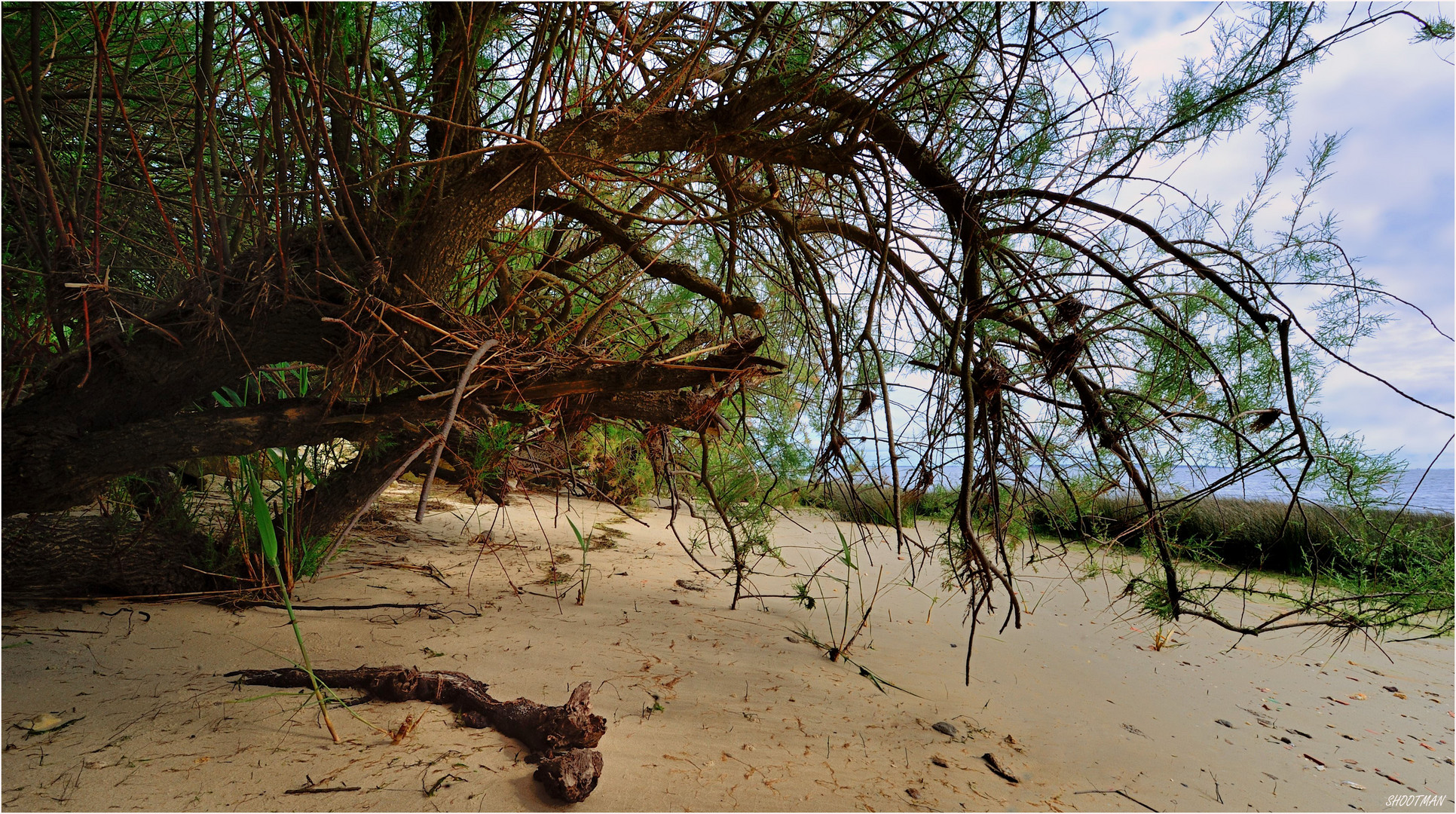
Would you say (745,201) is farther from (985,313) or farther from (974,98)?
(985,313)

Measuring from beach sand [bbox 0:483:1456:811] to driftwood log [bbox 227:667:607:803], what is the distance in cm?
4

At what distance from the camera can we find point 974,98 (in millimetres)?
1796

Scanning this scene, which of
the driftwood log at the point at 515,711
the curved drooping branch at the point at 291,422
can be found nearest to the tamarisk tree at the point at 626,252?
the curved drooping branch at the point at 291,422

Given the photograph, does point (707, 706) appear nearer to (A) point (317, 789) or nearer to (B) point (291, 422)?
(A) point (317, 789)

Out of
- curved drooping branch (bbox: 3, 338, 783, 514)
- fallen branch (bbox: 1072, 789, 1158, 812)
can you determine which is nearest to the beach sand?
fallen branch (bbox: 1072, 789, 1158, 812)

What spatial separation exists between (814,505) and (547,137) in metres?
3.81

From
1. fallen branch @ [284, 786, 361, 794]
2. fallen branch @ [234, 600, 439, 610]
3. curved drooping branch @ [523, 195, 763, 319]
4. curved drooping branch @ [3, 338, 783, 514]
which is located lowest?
fallen branch @ [284, 786, 361, 794]

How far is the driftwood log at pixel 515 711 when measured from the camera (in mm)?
1413

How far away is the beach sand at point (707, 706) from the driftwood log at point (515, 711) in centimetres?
4

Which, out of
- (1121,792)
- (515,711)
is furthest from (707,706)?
(1121,792)

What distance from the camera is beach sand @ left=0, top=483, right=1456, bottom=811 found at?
1429 millimetres

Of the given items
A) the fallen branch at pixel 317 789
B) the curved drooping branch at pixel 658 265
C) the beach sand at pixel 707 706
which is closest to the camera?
the fallen branch at pixel 317 789

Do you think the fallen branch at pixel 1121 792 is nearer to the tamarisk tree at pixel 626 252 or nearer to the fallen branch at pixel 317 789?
the tamarisk tree at pixel 626 252

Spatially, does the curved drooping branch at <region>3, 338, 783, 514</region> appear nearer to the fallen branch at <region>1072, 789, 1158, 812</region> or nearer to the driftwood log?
the driftwood log
